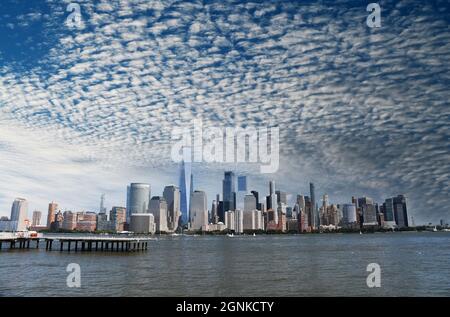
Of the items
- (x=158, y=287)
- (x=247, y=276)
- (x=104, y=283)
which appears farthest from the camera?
(x=247, y=276)

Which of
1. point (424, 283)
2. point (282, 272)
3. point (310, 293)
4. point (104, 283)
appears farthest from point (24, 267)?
point (424, 283)

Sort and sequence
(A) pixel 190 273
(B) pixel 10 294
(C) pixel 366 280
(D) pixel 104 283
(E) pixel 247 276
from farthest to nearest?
(A) pixel 190 273
(E) pixel 247 276
(C) pixel 366 280
(D) pixel 104 283
(B) pixel 10 294

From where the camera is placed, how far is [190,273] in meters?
55.6

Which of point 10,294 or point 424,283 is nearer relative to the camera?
point 10,294

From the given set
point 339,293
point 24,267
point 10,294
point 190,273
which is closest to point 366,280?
point 339,293

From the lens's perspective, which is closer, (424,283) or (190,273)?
(424,283)

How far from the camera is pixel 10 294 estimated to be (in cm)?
3753

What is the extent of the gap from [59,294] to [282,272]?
30817mm
